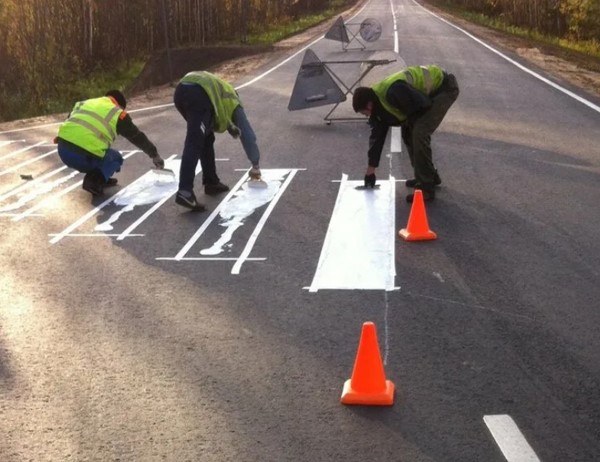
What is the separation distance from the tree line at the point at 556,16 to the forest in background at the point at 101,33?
0.05 meters

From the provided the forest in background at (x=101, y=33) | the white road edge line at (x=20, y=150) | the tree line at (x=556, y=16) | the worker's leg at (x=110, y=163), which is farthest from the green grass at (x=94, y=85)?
the tree line at (x=556, y=16)

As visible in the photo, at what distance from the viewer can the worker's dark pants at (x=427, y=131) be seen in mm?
9297

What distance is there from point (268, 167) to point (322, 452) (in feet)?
24.0

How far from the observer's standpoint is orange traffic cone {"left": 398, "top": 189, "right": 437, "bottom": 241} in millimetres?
8000

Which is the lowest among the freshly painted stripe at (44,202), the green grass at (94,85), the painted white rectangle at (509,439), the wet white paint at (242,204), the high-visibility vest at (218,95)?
the green grass at (94,85)

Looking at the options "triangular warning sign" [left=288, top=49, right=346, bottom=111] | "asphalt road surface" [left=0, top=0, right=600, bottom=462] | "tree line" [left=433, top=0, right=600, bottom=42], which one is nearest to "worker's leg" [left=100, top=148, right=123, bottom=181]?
"asphalt road surface" [left=0, top=0, right=600, bottom=462]

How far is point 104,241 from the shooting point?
8438mm

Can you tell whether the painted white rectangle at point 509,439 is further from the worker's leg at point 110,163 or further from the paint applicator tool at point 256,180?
the worker's leg at point 110,163

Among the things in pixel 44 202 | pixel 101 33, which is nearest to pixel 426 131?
pixel 44 202

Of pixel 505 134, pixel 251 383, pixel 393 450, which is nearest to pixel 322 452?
pixel 393 450

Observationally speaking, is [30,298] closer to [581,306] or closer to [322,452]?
[322,452]

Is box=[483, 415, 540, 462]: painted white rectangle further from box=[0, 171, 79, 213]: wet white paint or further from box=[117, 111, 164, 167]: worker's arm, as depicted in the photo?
box=[0, 171, 79, 213]: wet white paint

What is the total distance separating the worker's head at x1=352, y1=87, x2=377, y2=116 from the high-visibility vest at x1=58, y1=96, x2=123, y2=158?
2.99 m

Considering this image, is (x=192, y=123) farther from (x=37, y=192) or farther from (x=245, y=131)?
(x=37, y=192)
